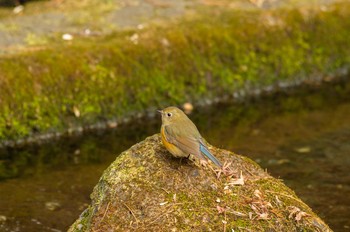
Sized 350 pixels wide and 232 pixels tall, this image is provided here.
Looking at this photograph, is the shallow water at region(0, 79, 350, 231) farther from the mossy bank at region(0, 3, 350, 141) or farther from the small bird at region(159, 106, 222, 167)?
the small bird at region(159, 106, 222, 167)

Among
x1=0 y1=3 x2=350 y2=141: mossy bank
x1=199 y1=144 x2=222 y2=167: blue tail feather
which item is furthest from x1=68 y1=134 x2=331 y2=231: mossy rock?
x1=0 y1=3 x2=350 y2=141: mossy bank

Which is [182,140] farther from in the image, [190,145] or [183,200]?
[183,200]

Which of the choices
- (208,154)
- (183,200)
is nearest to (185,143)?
(208,154)

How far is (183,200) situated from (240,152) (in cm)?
420

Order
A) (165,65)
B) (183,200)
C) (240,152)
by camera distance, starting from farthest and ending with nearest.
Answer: (165,65)
(240,152)
(183,200)

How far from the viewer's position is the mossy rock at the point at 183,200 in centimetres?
587

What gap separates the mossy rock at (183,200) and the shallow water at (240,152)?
6.20 ft

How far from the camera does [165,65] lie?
37.9 ft

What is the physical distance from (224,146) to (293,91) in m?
2.84

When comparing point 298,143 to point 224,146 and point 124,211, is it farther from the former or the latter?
point 124,211

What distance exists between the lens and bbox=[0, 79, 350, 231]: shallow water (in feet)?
27.3

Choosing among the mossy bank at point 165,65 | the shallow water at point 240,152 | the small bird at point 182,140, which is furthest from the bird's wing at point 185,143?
the mossy bank at point 165,65

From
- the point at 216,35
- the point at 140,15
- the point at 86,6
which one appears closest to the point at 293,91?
the point at 216,35

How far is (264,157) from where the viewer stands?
32.6 ft
